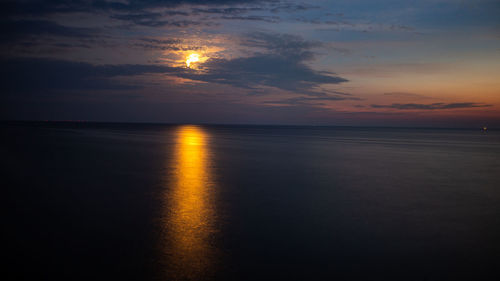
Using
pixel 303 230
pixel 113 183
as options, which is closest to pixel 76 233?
pixel 303 230

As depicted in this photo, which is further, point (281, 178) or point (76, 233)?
point (281, 178)

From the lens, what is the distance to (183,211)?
990cm

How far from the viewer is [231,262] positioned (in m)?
6.43

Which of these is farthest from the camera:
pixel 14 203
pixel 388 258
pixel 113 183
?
pixel 113 183

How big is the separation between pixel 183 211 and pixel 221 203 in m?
1.55

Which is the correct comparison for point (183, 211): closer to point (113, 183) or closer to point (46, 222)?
point (46, 222)

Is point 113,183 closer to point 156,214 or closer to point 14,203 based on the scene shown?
point 14,203

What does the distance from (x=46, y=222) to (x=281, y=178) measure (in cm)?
1022

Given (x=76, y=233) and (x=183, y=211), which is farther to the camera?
(x=183, y=211)

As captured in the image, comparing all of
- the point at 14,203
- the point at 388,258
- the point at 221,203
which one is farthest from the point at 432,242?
the point at 14,203

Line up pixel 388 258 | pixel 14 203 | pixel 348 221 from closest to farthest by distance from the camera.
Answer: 1. pixel 388 258
2. pixel 348 221
3. pixel 14 203

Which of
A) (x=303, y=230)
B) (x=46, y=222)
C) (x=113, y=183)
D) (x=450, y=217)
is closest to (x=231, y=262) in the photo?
(x=303, y=230)

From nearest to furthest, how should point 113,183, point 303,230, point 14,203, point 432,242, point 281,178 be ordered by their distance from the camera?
point 432,242
point 303,230
point 14,203
point 113,183
point 281,178

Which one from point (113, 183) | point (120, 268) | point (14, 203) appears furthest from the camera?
point (113, 183)
